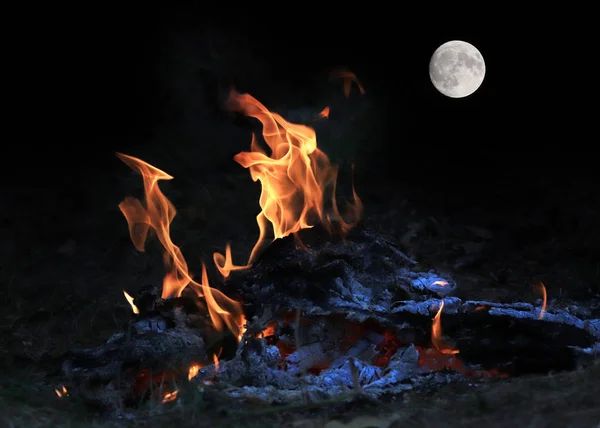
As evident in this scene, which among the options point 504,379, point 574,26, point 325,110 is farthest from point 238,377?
point 574,26

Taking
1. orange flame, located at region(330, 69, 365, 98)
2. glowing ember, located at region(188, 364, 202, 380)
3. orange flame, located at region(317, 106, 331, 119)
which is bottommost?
glowing ember, located at region(188, 364, 202, 380)

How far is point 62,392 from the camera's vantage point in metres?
2.07

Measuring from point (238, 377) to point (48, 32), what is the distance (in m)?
3.68

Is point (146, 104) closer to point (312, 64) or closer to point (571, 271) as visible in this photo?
point (312, 64)

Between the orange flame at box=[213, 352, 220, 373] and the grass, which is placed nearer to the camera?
the grass

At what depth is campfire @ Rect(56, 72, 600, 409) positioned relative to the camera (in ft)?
6.68

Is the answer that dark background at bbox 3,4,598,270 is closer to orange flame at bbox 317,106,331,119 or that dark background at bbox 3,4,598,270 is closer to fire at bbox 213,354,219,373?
orange flame at bbox 317,106,331,119

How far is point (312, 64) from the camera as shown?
516 cm

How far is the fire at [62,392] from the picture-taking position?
2045 millimetres

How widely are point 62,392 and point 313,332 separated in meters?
0.90

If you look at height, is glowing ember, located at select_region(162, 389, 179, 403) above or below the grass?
below

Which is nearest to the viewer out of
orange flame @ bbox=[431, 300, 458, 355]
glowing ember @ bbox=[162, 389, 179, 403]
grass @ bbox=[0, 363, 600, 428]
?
grass @ bbox=[0, 363, 600, 428]

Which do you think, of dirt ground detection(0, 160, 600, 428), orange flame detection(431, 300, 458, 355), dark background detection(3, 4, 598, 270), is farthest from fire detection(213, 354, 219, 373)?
dark background detection(3, 4, 598, 270)

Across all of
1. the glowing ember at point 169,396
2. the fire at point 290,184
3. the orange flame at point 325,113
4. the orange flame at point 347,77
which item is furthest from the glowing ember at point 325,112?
the glowing ember at point 169,396
